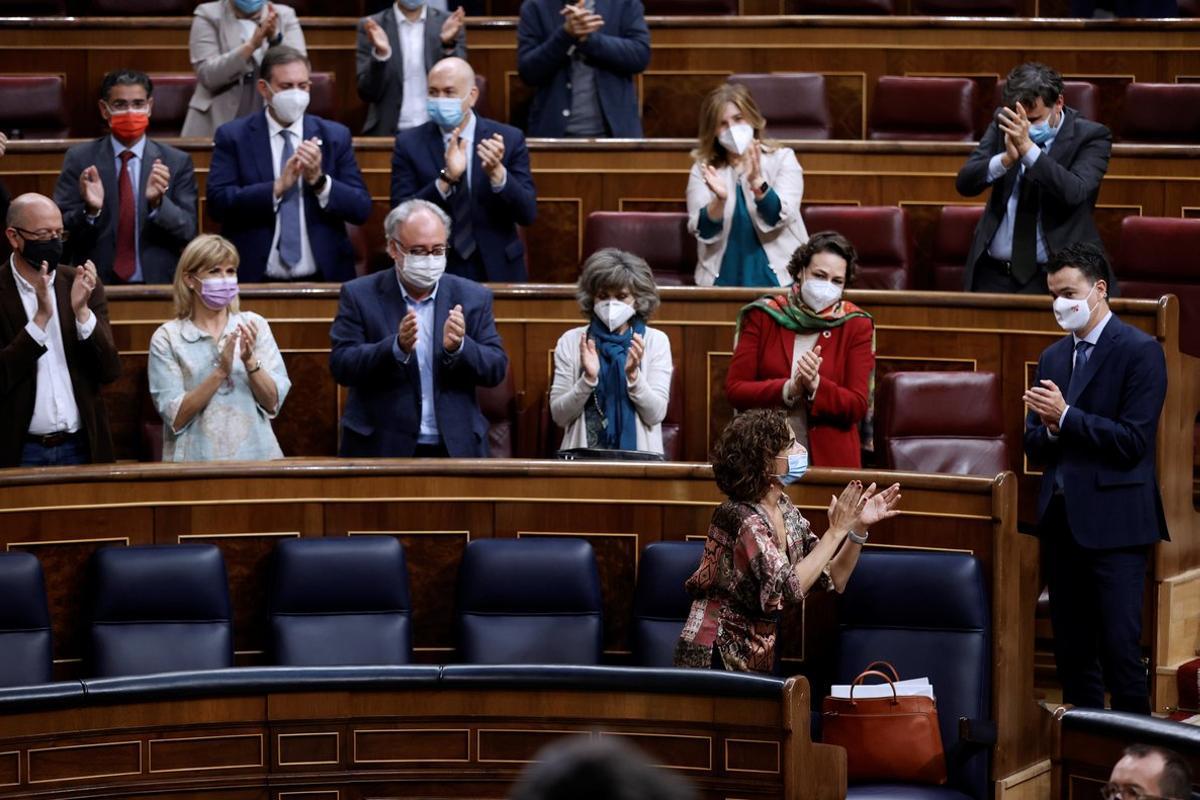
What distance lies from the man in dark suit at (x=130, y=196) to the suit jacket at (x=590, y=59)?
1076 millimetres

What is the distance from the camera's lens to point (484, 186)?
175 inches

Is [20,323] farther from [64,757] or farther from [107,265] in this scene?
[64,757]

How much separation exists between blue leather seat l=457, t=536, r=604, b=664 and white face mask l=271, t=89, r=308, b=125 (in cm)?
147

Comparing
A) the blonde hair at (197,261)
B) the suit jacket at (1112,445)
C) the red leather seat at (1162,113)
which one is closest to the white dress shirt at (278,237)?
the blonde hair at (197,261)

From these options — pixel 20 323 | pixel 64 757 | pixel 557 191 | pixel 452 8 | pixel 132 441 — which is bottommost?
pixel 64 757

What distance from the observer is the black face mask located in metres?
3.80

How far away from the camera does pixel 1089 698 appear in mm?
3562

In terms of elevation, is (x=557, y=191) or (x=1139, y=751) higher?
(x=557, y=191)

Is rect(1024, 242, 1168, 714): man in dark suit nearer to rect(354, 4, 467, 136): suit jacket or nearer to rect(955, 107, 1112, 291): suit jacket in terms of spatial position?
rect(955, 107, 1112, 291): suit jacket

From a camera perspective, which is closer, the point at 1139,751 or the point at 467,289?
the point at 1139,751

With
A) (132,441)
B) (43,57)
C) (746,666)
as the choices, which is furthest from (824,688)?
(43,57)

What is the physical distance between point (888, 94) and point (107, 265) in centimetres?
238

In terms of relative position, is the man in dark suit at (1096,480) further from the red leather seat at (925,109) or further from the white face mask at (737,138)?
the red leather seat at (925,109)

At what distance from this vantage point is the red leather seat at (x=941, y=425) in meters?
3.95
